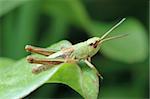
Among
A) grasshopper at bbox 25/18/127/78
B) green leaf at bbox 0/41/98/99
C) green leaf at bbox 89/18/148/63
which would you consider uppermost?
green leaf at bbox 0/41/98/99

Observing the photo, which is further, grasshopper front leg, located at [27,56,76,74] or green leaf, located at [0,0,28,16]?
green leaf, located at [0,0,28,16]

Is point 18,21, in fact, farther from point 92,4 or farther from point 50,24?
point 92,4

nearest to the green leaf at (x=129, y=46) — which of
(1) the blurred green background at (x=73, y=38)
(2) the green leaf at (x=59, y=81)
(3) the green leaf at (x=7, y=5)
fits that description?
(1) the blurred green background at (x=73, y=38)

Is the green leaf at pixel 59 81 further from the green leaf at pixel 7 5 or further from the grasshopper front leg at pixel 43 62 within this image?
the green leaf at pixel 7 5

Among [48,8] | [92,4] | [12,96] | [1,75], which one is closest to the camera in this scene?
[12,96]

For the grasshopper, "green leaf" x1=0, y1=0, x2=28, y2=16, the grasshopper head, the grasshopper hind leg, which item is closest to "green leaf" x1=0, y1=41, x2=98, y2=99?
the grasshopper hind leg

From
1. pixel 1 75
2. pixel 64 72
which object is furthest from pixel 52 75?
pixel 1 75

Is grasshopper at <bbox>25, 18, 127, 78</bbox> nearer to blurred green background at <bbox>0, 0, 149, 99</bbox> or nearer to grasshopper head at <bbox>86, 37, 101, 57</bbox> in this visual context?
grasshopper head at <bbox>86, 37, 101, 57</bbox>

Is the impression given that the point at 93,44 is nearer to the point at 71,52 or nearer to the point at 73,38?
the point at 71,52

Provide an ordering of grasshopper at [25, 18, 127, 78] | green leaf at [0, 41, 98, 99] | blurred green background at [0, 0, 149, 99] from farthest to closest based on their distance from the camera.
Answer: blurred green background at [0, 0, 149, 99], grasshopper at [25, 18, 127, 78], green leaf at [0, 41, 98, 99]
